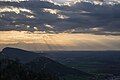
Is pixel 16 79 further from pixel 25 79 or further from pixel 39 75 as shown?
pixel 39 75

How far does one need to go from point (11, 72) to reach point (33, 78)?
43.9 feet

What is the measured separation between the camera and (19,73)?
7092 inches

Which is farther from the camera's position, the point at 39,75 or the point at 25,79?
the point at 39,75

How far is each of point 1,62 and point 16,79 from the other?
30550mm

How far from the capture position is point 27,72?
597 feet

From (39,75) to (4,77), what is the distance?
23.4 metres

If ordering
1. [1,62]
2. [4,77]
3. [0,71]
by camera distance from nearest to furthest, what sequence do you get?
[4,77]
[0,71]
[1,62]

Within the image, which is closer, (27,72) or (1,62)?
(27,72)

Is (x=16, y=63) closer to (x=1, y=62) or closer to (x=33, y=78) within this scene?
(x=1, y=62)

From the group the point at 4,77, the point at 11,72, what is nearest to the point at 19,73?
the point at 11,72

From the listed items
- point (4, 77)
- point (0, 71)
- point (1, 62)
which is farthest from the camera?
point (1, 62)

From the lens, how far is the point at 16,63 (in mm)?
198125

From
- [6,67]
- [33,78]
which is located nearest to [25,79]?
[33,78]

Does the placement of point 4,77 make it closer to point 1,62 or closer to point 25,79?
point 25,79
